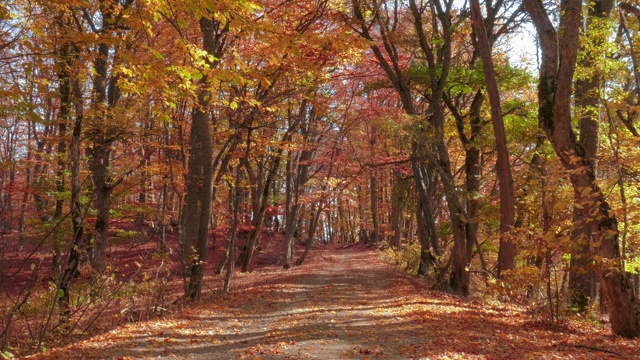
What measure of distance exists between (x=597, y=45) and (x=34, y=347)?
487 inches

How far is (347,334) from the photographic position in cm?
738

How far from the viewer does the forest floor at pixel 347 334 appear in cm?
610

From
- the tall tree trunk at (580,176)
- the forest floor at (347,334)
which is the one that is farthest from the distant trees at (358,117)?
the forest floor at (347,334)

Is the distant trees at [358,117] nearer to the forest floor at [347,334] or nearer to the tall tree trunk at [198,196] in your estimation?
the tall tree trunk at [198,196]

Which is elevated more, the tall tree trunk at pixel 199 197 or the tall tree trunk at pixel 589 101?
the tall tree trunk at pixel 589 101

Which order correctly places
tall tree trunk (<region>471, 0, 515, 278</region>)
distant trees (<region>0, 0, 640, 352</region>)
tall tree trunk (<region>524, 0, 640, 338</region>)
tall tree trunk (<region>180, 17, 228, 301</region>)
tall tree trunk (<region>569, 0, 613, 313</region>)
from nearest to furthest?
distant trees (<region>0, 0, 640, 352</region>)
tall tree trunk (<region>524, 0, 640, 338</region>)
tall tree trunk (<region>471, 0, 515, 278</region>)
tall tree trunk (<region>180, 17, 228, 301</region>)
tall tree trunk (<region>569, 0, 613, 313</region>)

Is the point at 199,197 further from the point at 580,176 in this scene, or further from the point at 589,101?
the point at 589,101

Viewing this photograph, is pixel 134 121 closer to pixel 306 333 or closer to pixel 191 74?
pixel 191 74

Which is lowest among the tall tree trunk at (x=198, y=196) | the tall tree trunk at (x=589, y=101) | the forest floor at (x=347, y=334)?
the forest floor at (x=347, y=334)

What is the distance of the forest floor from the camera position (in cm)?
610

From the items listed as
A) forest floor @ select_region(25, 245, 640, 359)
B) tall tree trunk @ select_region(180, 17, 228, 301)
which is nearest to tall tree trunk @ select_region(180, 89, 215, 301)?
tall tree trunk @ select_region(180, 17, 228, 301)

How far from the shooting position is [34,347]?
21.1 ft

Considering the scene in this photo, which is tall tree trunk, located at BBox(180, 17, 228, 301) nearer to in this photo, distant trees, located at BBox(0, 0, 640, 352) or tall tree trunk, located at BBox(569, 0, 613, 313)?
distant trees, located at BBox(0, 0, 640, 352)

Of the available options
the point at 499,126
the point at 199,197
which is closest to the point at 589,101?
the point at 499,126
